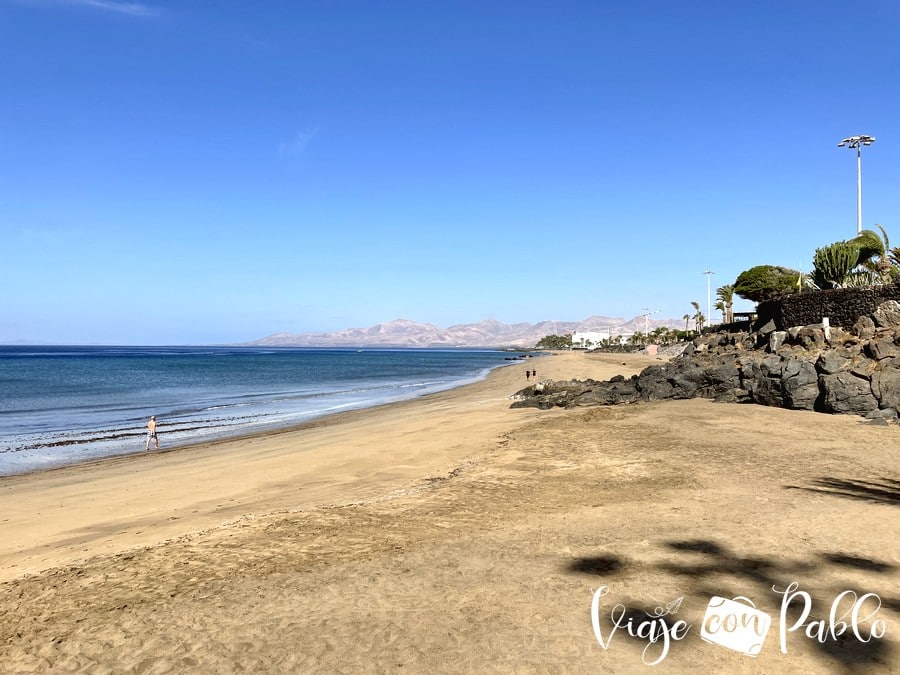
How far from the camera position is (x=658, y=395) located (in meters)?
21.6

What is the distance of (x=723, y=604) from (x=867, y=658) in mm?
1084

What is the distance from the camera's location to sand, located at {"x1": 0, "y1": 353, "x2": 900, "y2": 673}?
14.5 feet

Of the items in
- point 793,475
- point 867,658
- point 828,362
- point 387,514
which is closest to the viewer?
point 867,658

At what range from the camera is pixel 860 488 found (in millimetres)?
8867

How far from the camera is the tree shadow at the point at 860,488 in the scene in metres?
8.31

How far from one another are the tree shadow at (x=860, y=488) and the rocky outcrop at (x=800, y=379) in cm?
781

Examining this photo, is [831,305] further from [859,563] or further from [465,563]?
[465,563]

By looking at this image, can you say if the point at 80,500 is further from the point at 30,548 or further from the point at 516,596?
the point at 516,596

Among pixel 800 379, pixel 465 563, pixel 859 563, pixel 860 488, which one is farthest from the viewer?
pixel 800 379

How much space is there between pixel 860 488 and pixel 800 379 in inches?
393

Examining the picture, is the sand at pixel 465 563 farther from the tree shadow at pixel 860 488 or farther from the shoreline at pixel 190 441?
the shoreline at pixel 190 441

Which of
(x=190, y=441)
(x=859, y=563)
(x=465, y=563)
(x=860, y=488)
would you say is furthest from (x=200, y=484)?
(x=860, y=488)

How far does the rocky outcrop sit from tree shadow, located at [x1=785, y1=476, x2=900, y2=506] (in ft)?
25.6

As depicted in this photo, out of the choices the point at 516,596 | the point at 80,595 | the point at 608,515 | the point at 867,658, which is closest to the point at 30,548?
the point at 80,595
